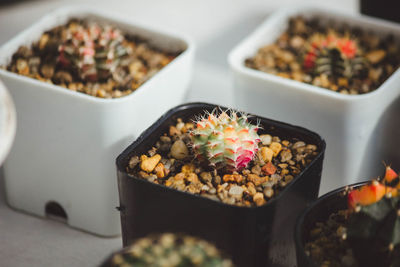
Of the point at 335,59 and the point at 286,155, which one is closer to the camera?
Answer: the point at 286,155

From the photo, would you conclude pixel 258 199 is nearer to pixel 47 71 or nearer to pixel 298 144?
pixel 298 144

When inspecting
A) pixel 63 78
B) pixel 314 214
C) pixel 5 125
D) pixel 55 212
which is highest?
pixel 5 125

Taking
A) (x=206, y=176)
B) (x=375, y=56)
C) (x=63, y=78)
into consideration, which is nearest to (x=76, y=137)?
(x=63, y=78)

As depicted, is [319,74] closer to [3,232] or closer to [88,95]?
[88,95]

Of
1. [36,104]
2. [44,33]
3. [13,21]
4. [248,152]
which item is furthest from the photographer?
[13,21]

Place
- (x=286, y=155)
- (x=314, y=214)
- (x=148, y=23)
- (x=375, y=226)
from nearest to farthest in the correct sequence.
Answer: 1. (x=375, y=226)
2. (x=314, y=214)
3. (x=286, y=155)
4. (x=148, y=23)

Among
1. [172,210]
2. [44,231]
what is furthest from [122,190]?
[44,231]

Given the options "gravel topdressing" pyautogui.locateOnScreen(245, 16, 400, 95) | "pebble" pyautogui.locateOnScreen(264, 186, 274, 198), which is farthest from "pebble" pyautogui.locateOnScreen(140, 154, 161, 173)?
"gravel topdressing" pyautogui.locateOnScreen(245, 16, 400, 95)
